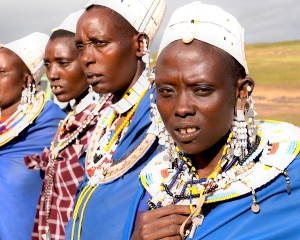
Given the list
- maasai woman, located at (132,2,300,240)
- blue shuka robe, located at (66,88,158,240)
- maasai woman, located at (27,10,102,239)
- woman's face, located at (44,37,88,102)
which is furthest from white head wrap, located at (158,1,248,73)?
woman's face, located at (44,37,88,102)

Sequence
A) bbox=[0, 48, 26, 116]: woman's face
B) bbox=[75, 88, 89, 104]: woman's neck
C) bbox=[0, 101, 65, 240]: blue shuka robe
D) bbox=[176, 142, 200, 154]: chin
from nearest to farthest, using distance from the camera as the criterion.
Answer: bbox=[176, 142, 200, 154]: chin, bbox=[75, 88, 89, 104]: woman's neck, bbox=[0, 101, 65, 240]: blue shuka robe, bbox=[0, 48, 26, 116]: woman's face

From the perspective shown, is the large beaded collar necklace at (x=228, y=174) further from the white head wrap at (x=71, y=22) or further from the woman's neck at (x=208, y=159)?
the white head wrap at (x=71, y=22)

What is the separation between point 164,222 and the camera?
2684 mm

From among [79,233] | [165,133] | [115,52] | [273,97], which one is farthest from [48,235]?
[273,97]

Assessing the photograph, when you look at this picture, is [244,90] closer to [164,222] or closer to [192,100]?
[192,100]

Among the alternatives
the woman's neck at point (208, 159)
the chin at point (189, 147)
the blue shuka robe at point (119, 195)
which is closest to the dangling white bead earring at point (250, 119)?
the woman's neck at point (208, 159)

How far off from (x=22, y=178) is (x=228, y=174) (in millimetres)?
3295

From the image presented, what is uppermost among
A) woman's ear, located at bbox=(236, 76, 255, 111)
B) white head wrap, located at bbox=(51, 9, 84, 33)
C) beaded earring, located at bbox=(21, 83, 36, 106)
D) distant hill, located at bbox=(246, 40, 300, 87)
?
distant hill, located at bbox=(246, 40, 300, 87)

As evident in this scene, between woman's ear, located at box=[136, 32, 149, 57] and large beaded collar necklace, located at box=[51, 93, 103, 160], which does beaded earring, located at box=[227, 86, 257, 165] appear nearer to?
woman's ear, located at box=[136, 32, 149, 57]

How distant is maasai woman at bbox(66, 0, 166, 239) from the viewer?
3605 millimetres

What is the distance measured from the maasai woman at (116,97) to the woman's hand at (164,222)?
763 millimetres

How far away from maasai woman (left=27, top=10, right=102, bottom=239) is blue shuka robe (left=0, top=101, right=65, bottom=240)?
0.59 metres

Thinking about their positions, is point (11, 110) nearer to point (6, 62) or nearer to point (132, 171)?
point (6, 62)

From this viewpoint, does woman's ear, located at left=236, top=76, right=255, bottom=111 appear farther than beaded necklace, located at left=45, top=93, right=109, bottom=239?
No
